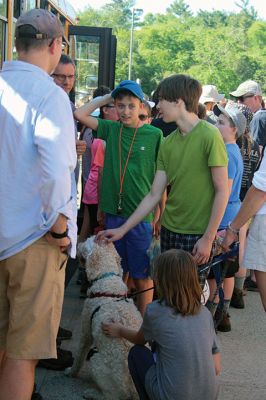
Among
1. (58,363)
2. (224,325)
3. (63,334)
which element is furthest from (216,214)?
(224,325)

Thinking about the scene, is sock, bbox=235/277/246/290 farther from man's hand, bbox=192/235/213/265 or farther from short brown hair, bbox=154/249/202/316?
short brown hair, bbox=154/249/202/316

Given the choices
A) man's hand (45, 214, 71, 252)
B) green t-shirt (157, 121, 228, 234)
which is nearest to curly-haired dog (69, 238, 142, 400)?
green t-shirt (157, 121, 228, 234)

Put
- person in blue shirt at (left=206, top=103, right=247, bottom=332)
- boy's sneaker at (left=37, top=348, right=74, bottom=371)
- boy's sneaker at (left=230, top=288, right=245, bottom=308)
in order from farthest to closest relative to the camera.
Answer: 1. boy's sneaker at (left=230, top=288, right=245, bottom=308)
2. person in blue shirt at (left=206, top=103, right=247, bottom=332)
3. boy's sneaker at (left=37, top=348, right=74, bottom=371)

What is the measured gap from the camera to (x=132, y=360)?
3.33 metres

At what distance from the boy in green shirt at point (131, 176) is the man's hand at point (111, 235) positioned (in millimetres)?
460

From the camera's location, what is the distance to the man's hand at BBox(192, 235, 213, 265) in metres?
3.74

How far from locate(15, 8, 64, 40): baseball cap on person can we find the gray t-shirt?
147 centimetres

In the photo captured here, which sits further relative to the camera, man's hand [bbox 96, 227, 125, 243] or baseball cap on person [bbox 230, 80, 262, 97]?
baseball cap on person [bbox 230, 80, 262, 97]

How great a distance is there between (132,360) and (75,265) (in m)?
3.92

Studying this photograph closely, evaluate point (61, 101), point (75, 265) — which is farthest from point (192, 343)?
point (75, 265)

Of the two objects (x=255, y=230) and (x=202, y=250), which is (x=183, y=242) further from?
(x=255, y=230)

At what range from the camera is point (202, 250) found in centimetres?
374

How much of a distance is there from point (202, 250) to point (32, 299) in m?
1.29

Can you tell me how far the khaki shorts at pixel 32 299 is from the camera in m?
2.82
